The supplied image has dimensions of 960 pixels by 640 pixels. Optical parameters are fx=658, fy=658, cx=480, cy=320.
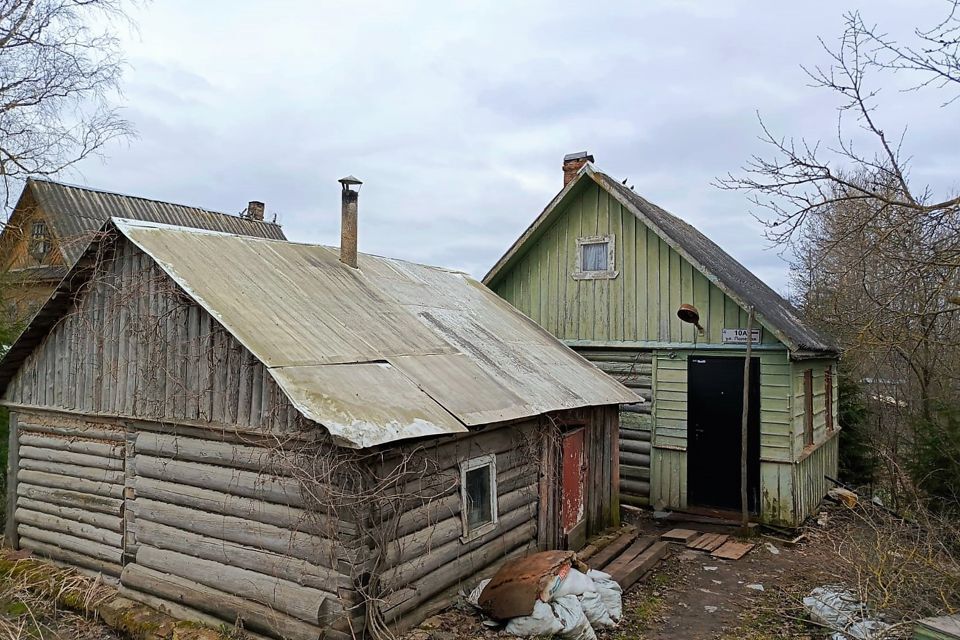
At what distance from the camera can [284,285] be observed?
8484 millimetres

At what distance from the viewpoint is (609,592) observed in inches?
320

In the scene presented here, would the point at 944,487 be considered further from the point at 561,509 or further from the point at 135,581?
the point at 135,581

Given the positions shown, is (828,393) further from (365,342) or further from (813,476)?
(365,342)

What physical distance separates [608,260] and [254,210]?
19761 millimetres

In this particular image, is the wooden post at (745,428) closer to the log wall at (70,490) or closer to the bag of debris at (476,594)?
the bag of debris at (476,594)

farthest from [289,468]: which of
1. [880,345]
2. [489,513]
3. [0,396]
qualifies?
[880,345]

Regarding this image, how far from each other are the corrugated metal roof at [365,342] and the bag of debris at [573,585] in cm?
196

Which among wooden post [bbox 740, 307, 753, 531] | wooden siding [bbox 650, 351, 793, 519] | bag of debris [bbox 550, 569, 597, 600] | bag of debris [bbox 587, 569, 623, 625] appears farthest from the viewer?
wooden siding [bbox 650, 351, 793, 519]

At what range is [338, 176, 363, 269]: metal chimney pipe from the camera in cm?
1037

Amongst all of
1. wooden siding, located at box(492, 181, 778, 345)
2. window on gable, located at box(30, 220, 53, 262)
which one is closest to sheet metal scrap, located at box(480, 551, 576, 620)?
wooden siding, located at box(492, 181, 778, 345)

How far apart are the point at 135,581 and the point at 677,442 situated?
369 inches

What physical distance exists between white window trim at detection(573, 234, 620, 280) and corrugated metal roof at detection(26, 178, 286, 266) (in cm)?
1281

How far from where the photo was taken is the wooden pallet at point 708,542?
35.7 feet

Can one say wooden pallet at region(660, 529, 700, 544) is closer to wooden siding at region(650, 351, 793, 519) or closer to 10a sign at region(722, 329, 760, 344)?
wooden siding at region(650, 351, 793, 519)
